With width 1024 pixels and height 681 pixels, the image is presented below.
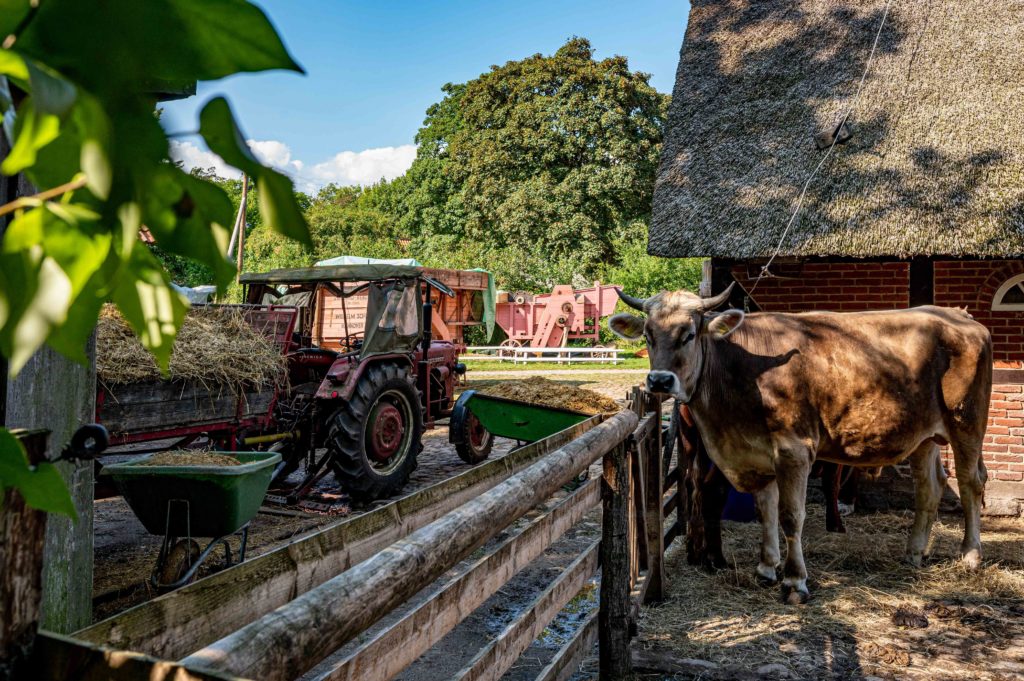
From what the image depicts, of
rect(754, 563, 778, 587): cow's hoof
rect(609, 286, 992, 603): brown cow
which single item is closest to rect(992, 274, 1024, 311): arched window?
rect(609, 286, 992, 603): brown cow

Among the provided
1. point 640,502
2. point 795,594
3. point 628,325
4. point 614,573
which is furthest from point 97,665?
point 628,325

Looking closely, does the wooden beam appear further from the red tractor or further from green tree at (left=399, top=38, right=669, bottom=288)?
green tree at (left=399, top=38, right=669, bottom=288)

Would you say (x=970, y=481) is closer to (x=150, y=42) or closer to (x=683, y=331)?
(x=683, y=331)

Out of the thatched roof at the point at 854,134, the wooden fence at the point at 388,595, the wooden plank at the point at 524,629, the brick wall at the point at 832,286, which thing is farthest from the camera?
the brick wall at the point at 832,286

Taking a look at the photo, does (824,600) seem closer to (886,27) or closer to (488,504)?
(488,504)

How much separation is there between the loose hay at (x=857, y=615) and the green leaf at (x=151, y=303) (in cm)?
396

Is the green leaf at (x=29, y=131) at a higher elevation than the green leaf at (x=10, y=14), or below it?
below

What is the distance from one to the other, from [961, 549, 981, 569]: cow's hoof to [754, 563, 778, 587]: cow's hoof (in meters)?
1.57

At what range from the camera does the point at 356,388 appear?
7102mm

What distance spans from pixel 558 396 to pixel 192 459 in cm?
389

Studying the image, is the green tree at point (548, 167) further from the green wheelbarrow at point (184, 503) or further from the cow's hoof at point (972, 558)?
the green wheelbarrow at point (184, 503)

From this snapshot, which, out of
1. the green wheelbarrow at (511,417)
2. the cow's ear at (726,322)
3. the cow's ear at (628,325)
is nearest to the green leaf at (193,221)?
the cow's ear at (726,322)

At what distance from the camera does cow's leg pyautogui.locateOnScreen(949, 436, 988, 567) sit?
18.9 ft

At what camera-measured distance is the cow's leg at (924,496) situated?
5.82 meters
